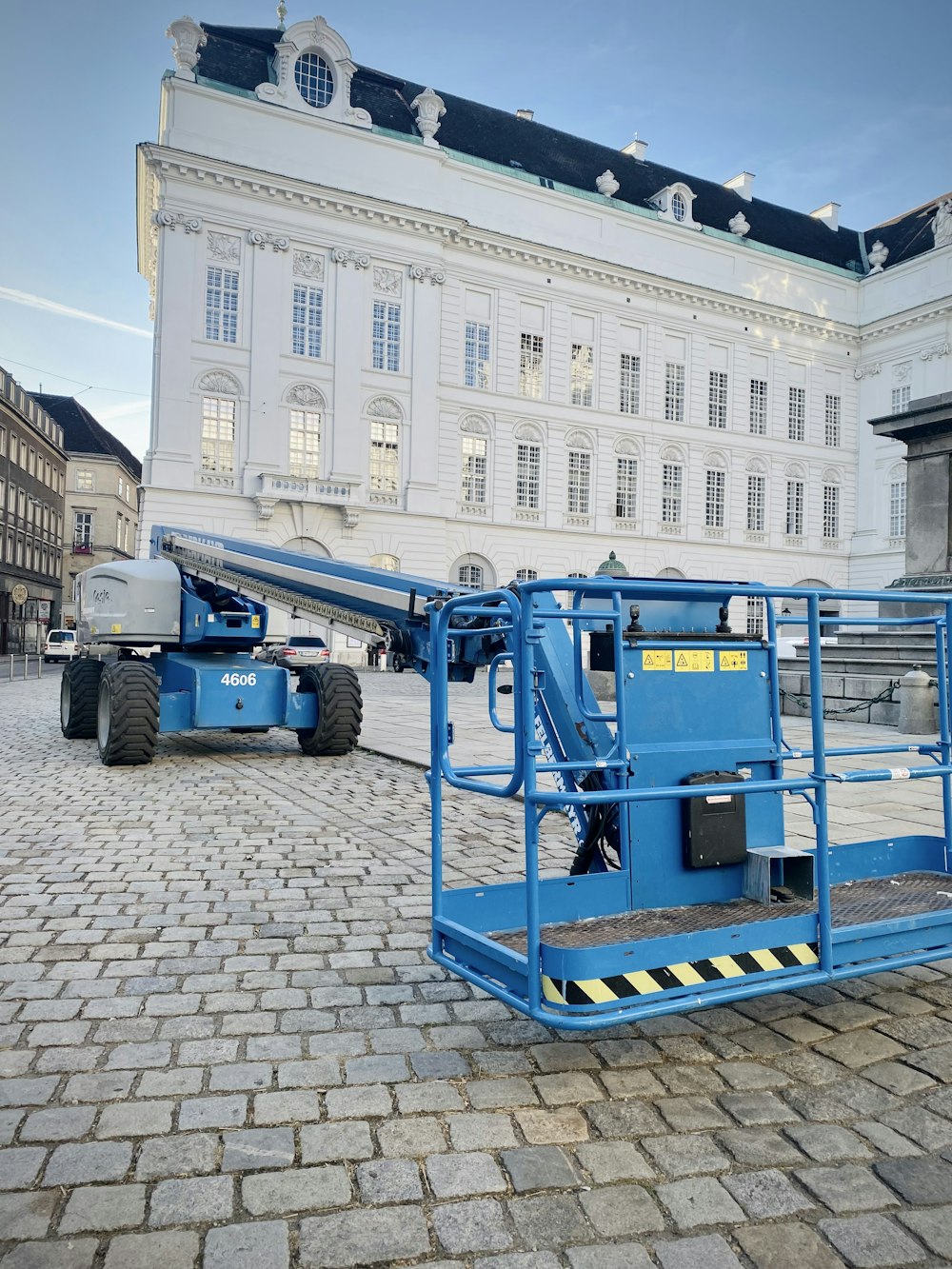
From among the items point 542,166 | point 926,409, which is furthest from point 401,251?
point 926,409

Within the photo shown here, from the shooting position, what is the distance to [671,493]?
48.3m

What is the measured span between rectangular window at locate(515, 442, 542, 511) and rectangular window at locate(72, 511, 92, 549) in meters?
49.5

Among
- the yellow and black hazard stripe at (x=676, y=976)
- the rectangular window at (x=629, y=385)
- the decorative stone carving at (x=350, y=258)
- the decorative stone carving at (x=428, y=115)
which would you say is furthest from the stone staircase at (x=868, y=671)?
the decorative stone carving at (x=428, y=115)

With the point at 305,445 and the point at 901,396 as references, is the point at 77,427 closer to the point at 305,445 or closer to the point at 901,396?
the point at 305,445

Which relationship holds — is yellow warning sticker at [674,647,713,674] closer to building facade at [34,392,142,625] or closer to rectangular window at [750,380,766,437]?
rectangular window at [750,380,766,437]

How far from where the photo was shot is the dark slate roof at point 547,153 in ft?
126

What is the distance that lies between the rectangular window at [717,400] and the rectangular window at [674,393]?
5.96ft

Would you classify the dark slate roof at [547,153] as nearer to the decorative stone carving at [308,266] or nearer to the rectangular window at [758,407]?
the decorative stone carving at [308,266]

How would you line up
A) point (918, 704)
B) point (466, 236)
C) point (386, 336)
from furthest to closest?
point (466, 236) → point (386, 336) → point (918, 704)

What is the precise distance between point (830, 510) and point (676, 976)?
54.6 m

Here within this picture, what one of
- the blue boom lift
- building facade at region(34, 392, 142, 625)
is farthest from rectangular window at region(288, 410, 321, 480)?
building facade at region(34, 392, 142, 625)

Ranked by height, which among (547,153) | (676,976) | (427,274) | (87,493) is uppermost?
(547,153)

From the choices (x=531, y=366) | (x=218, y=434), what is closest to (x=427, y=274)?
(x=531, y=366)

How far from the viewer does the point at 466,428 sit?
42719mm
